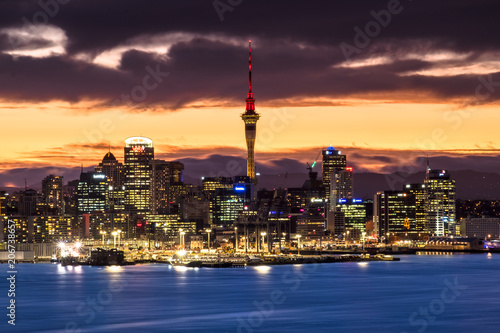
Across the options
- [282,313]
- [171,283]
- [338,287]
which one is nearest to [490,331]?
[282,313]

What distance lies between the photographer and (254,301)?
8944cm

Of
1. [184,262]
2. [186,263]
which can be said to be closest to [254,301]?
[186,263]

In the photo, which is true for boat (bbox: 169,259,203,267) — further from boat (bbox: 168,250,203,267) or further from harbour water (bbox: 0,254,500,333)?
harbour water (bbox: 0,254,500,333)

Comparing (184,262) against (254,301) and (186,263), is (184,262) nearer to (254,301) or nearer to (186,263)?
(186,263)

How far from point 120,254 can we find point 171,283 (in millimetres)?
50410

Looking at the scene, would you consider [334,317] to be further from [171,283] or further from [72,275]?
[72,275]

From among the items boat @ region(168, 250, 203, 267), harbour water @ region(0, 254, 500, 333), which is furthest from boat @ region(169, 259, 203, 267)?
harbour water @ region(0, 254, 500, 333)

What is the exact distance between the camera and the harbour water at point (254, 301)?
72312 mm

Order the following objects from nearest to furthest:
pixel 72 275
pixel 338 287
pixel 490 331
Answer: pixel 490 331 < pixel 338 287 < pixel 72 275

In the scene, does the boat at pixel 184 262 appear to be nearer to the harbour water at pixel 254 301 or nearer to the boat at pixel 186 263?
the boat at pixel 186 263

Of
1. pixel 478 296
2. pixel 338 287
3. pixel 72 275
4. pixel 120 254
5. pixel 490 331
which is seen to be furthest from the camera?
pixel 120 254

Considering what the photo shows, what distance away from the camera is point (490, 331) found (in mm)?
68812

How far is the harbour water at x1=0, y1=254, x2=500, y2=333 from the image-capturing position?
72312 millimetres

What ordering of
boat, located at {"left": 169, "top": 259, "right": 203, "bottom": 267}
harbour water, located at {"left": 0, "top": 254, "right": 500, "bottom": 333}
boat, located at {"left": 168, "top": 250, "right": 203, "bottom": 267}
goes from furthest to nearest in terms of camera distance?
boat, located at {"left": 168, "top": 250, "right": 203, "bottom": 267}, boat, located at {"left": 169, "top": 259, "right": 203, "bottom": 267}, harbour water, located at {"left": 0, "top": 254, "right": 500, "bottom": 333}
